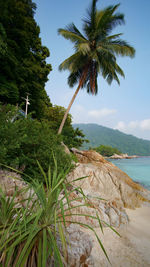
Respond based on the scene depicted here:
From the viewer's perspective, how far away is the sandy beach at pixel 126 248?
6.52ft

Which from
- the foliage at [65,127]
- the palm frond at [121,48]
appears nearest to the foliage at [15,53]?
the foliage at [65,127]

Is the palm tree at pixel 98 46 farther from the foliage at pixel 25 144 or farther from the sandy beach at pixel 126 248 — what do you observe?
the sandy beach at pixel 126 248

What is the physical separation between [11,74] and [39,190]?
345 inches

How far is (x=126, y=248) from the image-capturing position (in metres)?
2.35

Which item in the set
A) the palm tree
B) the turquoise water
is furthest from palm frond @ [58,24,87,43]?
the turquoise water

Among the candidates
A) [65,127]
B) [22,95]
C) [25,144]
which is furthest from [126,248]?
[65,127]

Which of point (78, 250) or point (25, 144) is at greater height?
point (25, 144)

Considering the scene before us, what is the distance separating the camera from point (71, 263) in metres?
1.52

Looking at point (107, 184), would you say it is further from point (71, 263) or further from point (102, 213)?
point (71, 263)

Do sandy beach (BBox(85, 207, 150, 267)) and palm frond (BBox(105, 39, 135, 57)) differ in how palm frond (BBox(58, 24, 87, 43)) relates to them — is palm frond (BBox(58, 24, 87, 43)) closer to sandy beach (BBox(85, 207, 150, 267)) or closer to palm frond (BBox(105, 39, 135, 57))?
palm frond (BBox(105, 39, 135, 57))

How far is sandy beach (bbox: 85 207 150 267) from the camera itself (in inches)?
78.3

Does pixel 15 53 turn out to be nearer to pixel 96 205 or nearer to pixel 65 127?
pixel 65 127

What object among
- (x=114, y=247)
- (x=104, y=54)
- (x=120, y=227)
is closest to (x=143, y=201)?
(x=120, y=227)

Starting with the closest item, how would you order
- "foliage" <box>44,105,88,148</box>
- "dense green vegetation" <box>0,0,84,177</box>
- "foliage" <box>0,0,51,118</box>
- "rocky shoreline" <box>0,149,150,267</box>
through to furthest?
"rocky shoreline" <box>0,149,150,267</box> < "dense green vegetation" <box>0,0,84,177</box> < "foliage" <box>0,0,51,118</box> < "foliage" <box>44,105,88,148</box>
